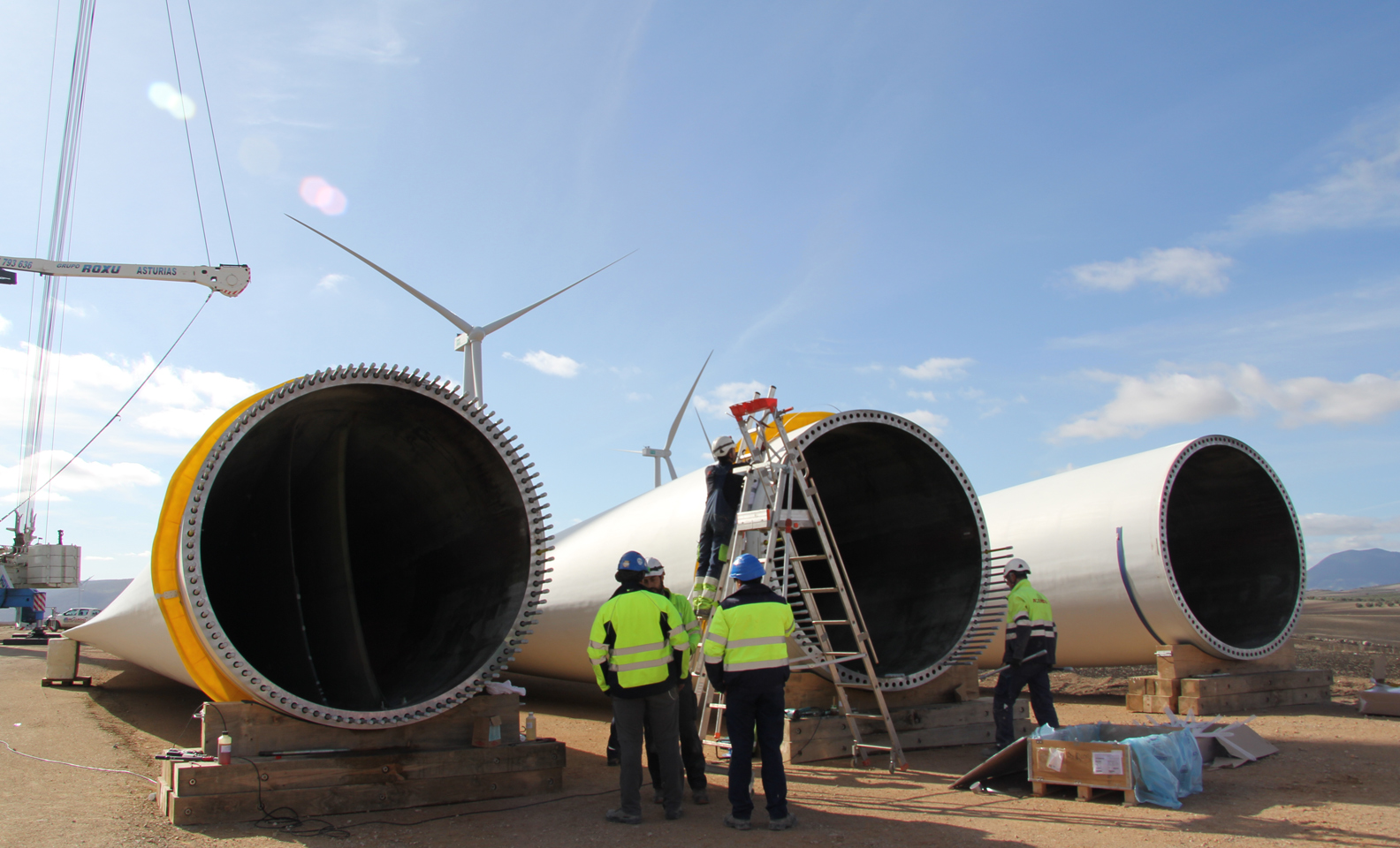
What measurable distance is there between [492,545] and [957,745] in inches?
169

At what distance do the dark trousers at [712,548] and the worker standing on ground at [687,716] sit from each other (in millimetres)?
1049

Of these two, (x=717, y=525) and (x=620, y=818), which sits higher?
(x=717, y=525)

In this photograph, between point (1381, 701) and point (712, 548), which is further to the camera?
point (1381, 701)

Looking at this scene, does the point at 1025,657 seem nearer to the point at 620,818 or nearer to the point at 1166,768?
the point at 1166,768

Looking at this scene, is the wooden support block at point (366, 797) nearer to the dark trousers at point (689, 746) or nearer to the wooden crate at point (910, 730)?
the dark trousers at point (689, 746)

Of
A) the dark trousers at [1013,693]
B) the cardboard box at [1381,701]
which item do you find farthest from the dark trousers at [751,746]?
the cardboard box at [1381,701]

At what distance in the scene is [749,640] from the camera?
529 cm

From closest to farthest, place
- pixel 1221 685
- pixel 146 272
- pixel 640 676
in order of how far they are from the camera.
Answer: pixel 640 676 < pixel 1221 685 < pixel 146 272

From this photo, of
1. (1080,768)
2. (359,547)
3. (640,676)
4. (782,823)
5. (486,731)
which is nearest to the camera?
(782,823)

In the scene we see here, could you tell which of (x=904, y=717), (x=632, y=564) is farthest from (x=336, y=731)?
(x=904, y=717)

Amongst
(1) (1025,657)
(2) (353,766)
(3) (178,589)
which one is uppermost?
(3) (178,589)

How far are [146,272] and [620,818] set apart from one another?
102 ft

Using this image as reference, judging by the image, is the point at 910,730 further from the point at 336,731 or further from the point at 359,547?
the point at 359,547

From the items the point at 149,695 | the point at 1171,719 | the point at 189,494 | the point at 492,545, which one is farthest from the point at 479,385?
the point at 1171,719
